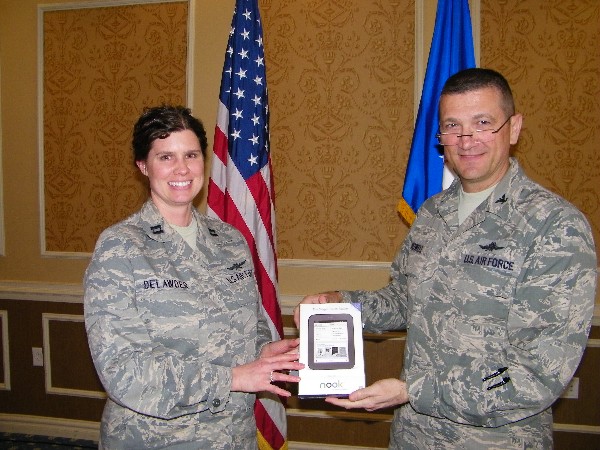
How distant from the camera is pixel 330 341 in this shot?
1.59 meters

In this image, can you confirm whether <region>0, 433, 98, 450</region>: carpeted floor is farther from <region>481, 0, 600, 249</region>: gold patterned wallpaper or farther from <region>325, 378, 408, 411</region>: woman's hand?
<region>481, 0, 600, 249</region>: gold patterned wallpaper

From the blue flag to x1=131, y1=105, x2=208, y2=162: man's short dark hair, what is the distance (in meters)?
1.36

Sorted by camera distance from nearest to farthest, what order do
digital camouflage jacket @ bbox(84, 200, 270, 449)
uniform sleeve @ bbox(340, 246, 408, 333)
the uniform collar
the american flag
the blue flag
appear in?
digital camouflage jacket @ bbox(84, 200, 270, 449) < the uniform collar < uniform sleeve @ bbox(340, 246, 408, 333) < the blue flag < the american flag

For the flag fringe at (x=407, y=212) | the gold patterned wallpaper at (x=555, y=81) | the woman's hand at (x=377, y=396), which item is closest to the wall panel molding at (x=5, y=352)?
the flag fringe at (x=407, y=212)

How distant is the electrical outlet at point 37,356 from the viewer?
11.7 ft

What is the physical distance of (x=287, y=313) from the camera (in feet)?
10.6

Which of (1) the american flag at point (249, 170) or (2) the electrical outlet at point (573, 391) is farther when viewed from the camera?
(2) the electrical outlet at point (573, 391)

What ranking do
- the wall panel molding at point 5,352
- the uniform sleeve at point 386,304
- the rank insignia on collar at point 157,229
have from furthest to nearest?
the wall panel molding at point 5,352, the uniform sleeve at point 386,304, the rank insignia on collar at point 157,229

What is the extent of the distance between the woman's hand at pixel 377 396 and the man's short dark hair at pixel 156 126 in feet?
3.38

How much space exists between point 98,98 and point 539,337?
3205 mm

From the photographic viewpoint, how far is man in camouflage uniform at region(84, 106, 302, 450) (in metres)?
1.45

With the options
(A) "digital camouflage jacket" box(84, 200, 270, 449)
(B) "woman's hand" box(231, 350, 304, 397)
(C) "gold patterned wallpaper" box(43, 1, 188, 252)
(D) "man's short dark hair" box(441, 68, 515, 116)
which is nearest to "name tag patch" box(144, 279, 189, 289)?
(A) "digital camouflage jacket" box(84, 200, 270, 449)

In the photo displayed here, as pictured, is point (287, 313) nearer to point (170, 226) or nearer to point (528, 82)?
point (170, 226)

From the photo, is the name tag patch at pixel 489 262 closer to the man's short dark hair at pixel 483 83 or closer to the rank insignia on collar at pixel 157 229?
the man's short dark hair at pixel 483 83
